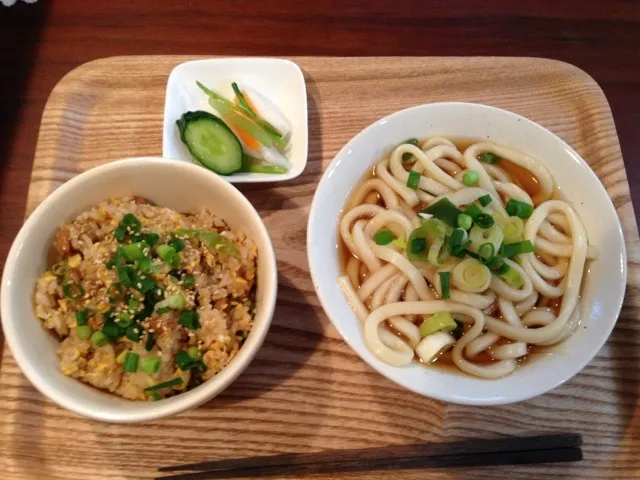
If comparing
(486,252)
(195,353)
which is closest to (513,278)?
(486,252)

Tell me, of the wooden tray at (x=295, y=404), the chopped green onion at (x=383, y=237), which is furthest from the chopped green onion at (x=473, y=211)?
the wooden tray at (x=295, y=404)

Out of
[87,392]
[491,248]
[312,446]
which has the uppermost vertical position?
[491,248]

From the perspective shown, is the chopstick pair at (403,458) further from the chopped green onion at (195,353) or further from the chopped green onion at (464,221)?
the chopped green onion at (464,221)

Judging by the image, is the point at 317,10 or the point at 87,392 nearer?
the point at 87,392

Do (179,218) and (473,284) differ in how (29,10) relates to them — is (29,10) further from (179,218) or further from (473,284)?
(473,284)

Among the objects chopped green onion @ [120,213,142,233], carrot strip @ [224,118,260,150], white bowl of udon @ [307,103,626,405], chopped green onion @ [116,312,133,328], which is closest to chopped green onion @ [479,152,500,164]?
white bowl of udon @ [307,103,626,405]

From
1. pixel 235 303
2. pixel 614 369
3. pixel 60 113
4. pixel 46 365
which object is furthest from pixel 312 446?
pixel 60 113

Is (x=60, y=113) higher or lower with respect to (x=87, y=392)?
higher
